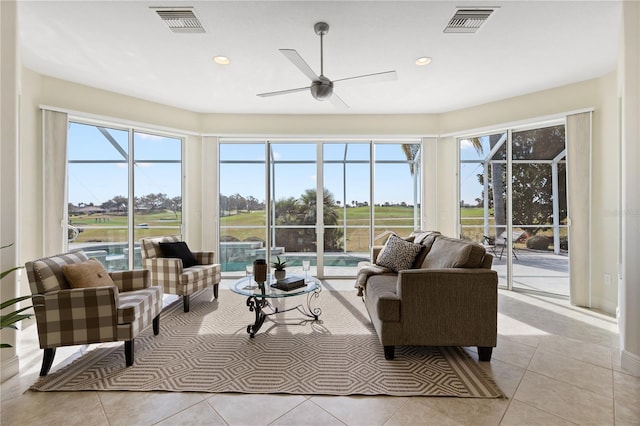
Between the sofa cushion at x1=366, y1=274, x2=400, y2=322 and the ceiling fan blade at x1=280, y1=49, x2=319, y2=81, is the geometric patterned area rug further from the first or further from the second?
the ceiling fan blade at x1=280, y1=49, x2=319, y2=81

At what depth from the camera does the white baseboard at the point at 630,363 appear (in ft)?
6.87

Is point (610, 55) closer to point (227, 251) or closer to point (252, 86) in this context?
point (252, 86)

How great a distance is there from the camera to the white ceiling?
7.66ft

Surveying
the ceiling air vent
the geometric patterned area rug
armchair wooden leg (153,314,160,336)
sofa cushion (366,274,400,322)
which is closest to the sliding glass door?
the ceiling air vent

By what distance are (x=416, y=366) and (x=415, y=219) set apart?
10.3ft

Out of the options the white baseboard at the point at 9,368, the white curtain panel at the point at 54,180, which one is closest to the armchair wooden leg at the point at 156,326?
the white baseboard at the point at 9,368

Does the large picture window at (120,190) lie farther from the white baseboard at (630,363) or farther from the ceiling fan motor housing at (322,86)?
the white baseboard at (630,363)

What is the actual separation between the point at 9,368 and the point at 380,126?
195 inches

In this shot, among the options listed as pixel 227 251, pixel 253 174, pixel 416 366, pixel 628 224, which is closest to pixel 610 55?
pixel 628 224

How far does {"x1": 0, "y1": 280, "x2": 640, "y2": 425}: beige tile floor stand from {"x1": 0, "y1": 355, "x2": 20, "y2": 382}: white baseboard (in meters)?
0.05

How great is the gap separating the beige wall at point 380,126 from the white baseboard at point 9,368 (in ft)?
5.43

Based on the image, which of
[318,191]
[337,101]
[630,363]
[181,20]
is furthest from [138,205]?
[630,363]

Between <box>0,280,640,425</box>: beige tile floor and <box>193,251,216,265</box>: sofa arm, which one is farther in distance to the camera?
<box>193,251,216,265</box>: sofa arm

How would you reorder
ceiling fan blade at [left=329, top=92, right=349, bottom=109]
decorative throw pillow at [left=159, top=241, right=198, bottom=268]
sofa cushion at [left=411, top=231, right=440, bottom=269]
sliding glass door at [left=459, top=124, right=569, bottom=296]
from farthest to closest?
sliding glass door at [left=459, top=124, right=569, bottom=296], decorative throw pillow at [left=159, top=241, right=198, bottom=268], sofa cushion at [left=411, top=231, right=440, bottom=269], ceiling fan blade at [left=329, top=92, right=349, bottom=109]
